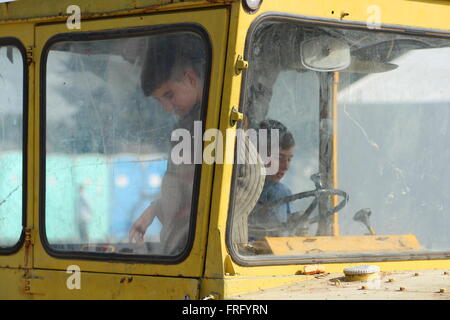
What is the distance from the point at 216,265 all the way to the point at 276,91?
713mm

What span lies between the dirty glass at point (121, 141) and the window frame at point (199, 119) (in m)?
0.01

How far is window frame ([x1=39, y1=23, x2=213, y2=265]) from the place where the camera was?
365cm

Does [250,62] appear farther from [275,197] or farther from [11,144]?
[11,144]

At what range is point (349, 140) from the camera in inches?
157

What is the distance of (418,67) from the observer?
411cm

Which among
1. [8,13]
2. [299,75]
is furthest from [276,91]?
[8,13]

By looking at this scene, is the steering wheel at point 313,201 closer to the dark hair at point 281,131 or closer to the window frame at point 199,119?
the dark hair at point 281,131

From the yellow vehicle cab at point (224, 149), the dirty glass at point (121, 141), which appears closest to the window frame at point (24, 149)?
the yellow vehicle cab at point (224, 149)

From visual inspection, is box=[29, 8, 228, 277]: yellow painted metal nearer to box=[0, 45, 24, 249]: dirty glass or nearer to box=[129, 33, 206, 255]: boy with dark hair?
box=[129, 33, 206, 255]: boy with dark hair

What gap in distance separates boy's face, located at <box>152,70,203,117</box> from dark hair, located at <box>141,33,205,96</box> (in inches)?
0.9

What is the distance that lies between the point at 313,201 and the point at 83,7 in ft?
3.88

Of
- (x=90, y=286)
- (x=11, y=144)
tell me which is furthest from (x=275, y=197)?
(x=11, y=144)

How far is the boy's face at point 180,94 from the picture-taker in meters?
3.72

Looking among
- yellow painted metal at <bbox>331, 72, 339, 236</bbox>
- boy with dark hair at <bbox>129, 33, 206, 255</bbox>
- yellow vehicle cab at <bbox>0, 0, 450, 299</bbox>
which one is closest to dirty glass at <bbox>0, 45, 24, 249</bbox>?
yellow vehicle cab at <bbox>0, 0, 450, 299</bbox>
